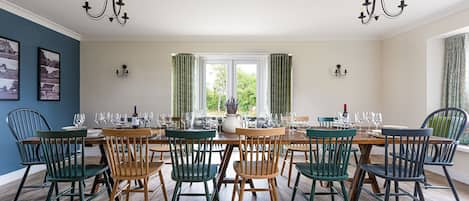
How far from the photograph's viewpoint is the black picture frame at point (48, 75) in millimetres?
4305

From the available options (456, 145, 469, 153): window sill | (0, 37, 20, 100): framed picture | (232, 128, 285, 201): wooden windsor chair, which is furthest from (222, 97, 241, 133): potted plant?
(456, 145, 469, 153): window sill

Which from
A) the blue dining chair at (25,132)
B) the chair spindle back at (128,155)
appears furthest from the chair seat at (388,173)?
the blue dining chair at (25,132)

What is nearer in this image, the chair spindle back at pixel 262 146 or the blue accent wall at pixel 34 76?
the chair spindle back at pixel 262 146

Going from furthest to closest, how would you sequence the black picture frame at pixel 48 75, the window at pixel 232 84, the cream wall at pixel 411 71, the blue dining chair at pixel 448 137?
the window at pixel 232 84 < the black picture frame at pixel 48 75 < the cream wall at pixel 411 71 < the blue dining chair at pixel 448 137

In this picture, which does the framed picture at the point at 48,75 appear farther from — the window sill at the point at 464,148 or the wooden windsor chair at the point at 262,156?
the window sill at the point at 464,148

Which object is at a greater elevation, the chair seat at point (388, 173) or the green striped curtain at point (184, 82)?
the green striped curtain at point (184, 82)

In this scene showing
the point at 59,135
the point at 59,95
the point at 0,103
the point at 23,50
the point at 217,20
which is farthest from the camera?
the point at 59,95

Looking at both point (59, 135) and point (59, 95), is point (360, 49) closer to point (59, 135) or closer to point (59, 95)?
point (59, 135)

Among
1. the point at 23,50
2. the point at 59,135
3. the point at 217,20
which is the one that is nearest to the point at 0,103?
the point at 23,50

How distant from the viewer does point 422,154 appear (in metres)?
2.33

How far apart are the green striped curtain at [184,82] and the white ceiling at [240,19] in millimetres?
453

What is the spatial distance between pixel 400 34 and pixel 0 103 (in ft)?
21.8

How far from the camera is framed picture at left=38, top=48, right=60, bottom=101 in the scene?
4.33 m

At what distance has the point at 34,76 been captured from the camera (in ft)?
13.8
